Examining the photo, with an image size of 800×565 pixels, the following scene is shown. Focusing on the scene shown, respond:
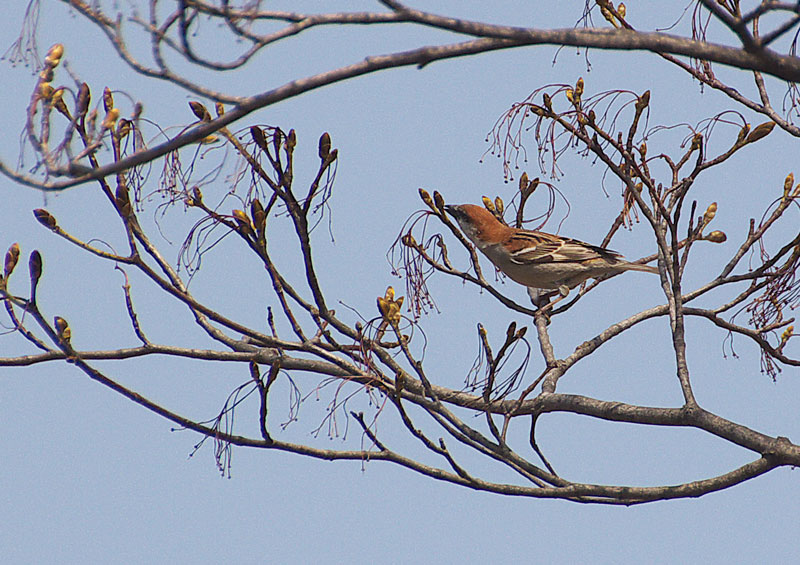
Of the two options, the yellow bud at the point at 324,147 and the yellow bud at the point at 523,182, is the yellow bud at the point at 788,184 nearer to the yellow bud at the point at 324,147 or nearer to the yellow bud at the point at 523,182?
the yellow bud at the point at 523,182

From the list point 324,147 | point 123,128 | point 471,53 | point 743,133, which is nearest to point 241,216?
point 324,147

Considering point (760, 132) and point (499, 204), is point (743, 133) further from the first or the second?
point (499, 204)

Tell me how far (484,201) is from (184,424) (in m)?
3.79

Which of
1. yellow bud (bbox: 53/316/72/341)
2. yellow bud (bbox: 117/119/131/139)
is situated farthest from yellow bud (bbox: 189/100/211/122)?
yellow bud (bbox: 53/316/72/341)

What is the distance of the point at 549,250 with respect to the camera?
8836 mm

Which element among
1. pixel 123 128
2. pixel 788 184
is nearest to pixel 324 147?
Result: pixel 123 128

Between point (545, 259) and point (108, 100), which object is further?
point (545, 259)

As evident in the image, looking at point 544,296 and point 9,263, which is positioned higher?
point 544,296

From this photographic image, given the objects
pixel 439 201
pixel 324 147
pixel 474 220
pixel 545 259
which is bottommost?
pixel 324 147

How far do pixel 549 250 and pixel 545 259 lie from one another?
3.8 inches

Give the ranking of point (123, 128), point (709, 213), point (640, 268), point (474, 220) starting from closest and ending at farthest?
point (123, 128) < point (709, 213) < point (640, 268) < point (474, 220)

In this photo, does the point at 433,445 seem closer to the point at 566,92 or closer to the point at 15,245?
the point at 566,92

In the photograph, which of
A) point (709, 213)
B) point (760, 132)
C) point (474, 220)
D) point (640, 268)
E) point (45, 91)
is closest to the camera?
point (45, 91)

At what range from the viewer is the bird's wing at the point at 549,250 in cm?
885
